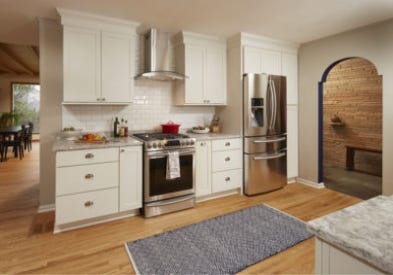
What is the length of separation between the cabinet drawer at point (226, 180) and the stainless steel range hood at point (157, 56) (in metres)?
1.60

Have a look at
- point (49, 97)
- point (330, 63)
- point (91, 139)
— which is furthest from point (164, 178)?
point (330, 63)

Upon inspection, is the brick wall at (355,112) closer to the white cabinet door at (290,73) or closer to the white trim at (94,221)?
the white cabinet door at (290,73)

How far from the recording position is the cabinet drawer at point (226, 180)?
3.73m

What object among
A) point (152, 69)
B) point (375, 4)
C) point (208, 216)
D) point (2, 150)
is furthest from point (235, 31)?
point (2, 150)

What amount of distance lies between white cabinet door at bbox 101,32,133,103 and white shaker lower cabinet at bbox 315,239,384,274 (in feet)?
10.1

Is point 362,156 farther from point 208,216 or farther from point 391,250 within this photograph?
point 391,250

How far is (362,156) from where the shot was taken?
5.43m

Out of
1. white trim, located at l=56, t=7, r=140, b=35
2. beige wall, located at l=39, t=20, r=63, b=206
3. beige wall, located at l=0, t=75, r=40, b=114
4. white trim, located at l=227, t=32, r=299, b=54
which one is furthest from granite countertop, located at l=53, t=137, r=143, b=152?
beige wall, located at l=0, t=75, r=40, b=114

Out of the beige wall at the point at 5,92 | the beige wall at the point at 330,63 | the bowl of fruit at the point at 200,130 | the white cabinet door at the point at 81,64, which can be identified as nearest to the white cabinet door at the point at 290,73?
the beige wall at the point at 330,63

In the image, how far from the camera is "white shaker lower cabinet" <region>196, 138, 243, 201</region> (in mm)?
3596

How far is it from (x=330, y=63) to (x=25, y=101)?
1076 cm

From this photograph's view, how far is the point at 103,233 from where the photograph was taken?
2.73m

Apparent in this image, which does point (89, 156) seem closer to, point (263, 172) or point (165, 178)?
point (165, 178)

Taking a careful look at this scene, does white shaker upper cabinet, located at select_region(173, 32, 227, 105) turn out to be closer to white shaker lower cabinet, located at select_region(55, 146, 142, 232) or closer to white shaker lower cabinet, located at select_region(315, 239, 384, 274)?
white shaker lower cabinet, located at select_region(55, 146, 142, 232)
